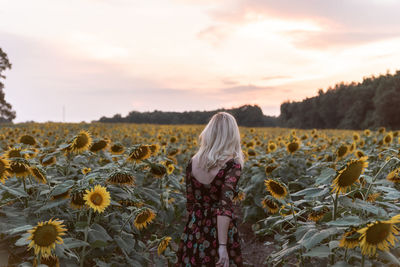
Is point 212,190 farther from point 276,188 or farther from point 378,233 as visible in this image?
point 378,233

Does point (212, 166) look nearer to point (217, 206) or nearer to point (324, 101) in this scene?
point (217, 206)

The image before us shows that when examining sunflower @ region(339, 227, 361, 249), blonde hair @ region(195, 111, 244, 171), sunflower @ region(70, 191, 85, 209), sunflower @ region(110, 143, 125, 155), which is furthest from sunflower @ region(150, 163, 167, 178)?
sunflower @ region(339, 227, 361, 249)

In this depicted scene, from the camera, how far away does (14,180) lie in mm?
3045

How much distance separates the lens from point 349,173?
Answer: 2.13 m

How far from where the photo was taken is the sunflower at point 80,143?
3287 mm

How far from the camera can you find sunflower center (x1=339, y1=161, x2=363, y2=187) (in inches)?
83.1

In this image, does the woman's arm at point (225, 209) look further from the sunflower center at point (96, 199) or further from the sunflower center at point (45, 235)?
the sunflower center at point (45, 235)

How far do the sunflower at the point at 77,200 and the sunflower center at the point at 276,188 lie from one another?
1428mm

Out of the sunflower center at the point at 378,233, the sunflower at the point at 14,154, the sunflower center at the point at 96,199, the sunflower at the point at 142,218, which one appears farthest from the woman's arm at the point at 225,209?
the sunflower at the point at 14,154

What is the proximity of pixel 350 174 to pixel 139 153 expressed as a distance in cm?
181

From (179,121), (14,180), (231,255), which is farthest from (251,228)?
(179,121)

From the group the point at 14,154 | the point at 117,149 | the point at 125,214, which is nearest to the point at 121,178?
the point at 125,214

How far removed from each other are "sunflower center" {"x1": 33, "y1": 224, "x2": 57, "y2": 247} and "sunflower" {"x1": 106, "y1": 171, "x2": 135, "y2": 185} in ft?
3.18

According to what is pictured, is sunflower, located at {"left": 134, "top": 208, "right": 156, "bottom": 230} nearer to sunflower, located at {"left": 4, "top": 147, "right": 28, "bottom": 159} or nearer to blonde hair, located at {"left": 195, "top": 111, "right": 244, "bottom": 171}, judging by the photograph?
blonde hair, located at {"left": 195, "top": 111, "right": 244, "bottom": 171}
